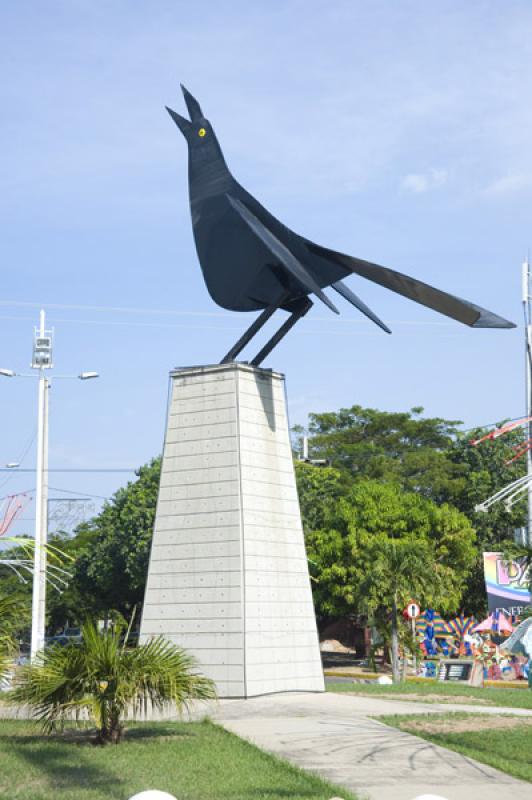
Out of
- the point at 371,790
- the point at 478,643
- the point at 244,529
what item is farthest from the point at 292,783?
the point at 478,643

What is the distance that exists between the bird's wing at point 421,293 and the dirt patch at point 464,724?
6.12 metres

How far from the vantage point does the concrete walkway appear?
10.0 meters

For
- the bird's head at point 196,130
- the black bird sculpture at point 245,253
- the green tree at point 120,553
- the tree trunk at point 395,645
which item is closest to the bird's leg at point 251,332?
the black bird sculpture at point 245,253

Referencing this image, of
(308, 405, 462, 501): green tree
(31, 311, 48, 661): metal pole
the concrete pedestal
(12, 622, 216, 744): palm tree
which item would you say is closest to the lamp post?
(31, 311, 48, 661): metal pole

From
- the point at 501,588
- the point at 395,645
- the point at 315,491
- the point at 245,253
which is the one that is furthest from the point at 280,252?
the point at 315,491

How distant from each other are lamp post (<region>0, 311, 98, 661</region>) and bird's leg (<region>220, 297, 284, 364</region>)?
10.7m

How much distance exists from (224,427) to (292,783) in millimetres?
9975

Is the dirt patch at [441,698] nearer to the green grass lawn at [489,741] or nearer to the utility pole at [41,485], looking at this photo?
the green grass lawn at [489,741]

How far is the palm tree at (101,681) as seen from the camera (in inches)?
479

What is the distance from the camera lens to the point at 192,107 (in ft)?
69.2

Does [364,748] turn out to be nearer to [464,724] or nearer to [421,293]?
[464,724]

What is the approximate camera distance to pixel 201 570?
19.0 m

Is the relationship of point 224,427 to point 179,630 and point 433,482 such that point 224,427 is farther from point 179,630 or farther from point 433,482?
point 433,482

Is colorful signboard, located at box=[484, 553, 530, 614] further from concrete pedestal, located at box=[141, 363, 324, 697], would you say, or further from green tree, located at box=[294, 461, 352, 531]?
concrete pedestal, located at box=[141, 363, 324, 697]
